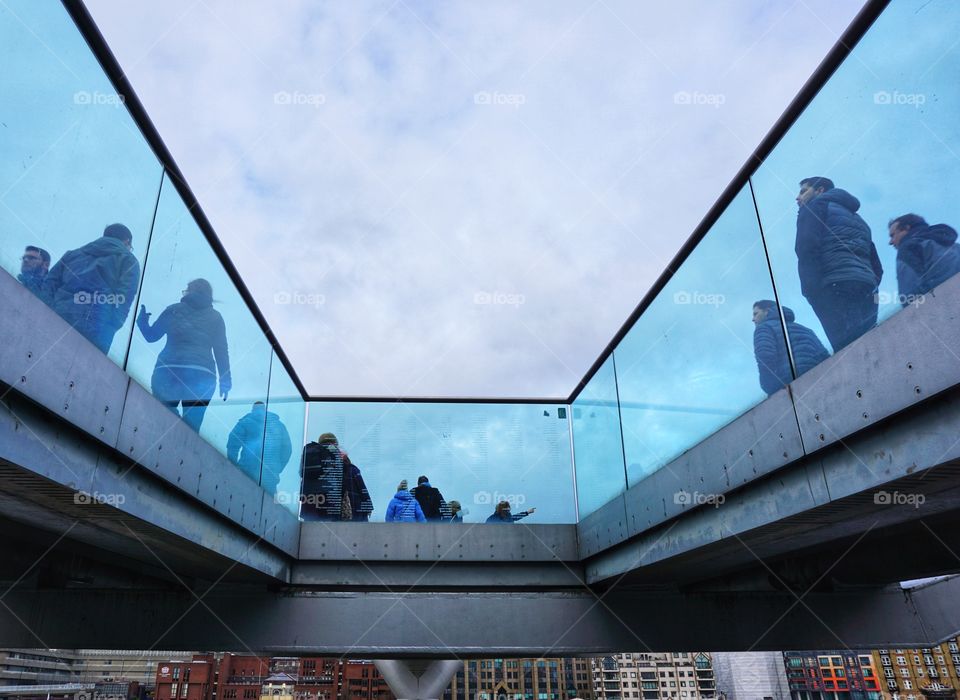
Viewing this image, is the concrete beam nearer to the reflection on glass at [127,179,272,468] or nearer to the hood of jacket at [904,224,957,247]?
the reflection on glass at [127,179,272,468]

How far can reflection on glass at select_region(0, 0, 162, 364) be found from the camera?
3309 millimetres

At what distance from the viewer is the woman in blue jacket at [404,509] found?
9211mm

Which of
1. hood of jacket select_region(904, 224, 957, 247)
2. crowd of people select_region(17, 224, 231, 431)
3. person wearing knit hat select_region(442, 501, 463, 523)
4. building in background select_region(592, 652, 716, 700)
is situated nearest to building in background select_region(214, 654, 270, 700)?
building in background select_region(592, 652, 716, 700)

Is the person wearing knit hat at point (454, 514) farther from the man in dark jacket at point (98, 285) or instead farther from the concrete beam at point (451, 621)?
the man in dark jacket at point (98, 285)

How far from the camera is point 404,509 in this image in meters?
9.24

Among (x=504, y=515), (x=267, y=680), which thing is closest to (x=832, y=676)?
(x=267, y=680)

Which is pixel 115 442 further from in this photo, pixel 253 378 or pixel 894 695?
pixel 894 695

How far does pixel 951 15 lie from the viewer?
3.22 metres

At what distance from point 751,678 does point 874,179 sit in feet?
432

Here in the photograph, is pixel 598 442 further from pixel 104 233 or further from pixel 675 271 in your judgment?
pixel 104 233

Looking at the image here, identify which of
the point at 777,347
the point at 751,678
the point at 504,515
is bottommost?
the point at 751,678

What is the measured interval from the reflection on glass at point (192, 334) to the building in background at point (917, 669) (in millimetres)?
134259

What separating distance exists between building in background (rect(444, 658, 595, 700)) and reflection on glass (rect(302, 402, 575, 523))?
132334 millimetres

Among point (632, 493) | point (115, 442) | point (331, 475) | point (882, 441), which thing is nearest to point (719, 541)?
point (632, 493)
